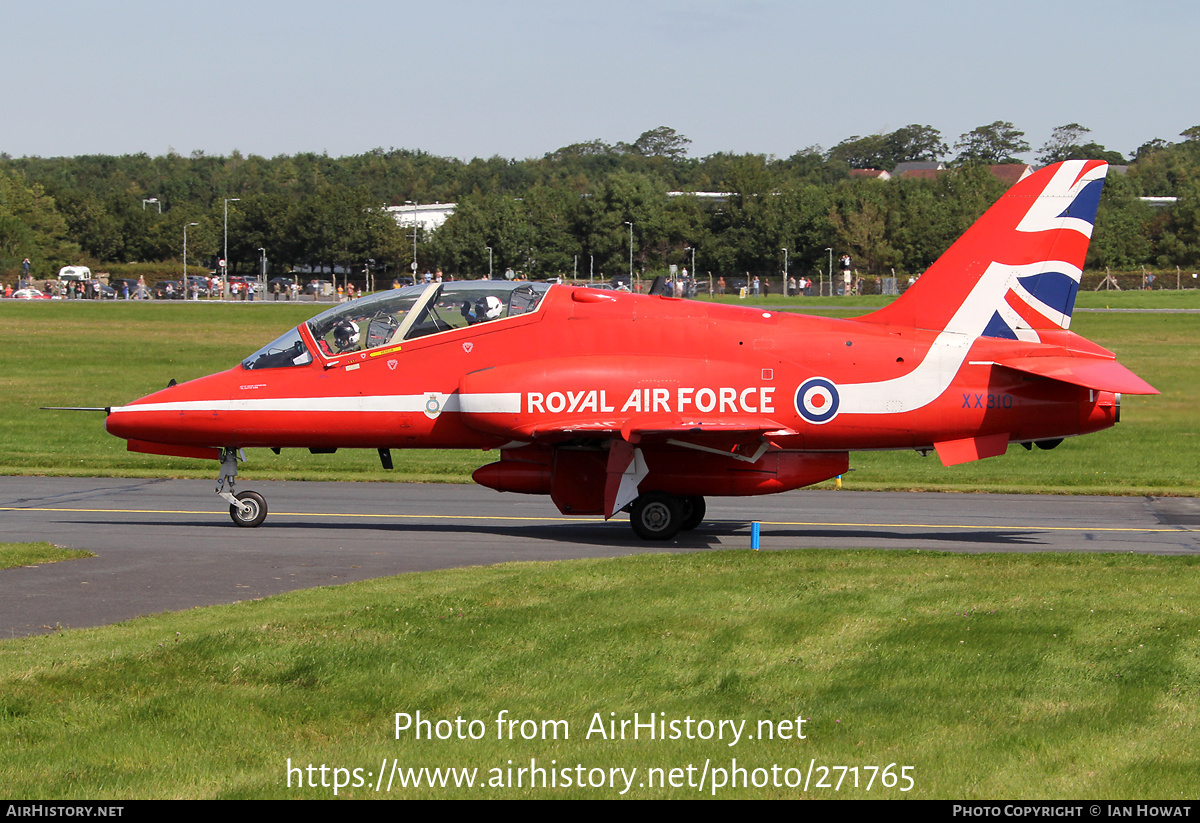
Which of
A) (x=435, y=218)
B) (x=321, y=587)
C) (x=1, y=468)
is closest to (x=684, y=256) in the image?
(x=435, y=218)

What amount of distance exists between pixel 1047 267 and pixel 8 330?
53.8 metres

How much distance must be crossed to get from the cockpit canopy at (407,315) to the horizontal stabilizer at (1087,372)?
6.64 metres

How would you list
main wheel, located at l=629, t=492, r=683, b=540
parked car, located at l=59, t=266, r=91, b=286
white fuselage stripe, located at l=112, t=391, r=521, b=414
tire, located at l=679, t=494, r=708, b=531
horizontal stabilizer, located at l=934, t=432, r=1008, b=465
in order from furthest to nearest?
parked car, located at l=59, t=266, r=91, b=286 → tire, located at l=679, t=494, r=708, b=531 → white fuselage stripe, located at l=112, t=391, r=521, b=414 → main wheel, located at l=629, t=492, r=683, b=540 → horizontal stabilizer, located at l=934, t=432, r=1008, b=465

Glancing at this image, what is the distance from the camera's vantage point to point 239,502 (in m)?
17.5

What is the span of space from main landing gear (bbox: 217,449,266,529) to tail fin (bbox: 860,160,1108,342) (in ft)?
31.6

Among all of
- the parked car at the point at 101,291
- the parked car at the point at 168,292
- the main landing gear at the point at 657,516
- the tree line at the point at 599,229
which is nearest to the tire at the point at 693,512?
the main landing gear at the point at 657,516

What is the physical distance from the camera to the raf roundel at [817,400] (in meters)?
16.3

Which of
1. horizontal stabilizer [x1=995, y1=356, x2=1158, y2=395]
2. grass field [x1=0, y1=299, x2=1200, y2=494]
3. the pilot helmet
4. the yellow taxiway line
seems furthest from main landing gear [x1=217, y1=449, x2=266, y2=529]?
horizontal stabilizer [x1=995, y1=356, x2=1158, y2=395]

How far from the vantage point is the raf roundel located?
16281 mm

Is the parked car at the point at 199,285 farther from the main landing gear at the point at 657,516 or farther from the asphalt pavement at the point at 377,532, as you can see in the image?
the main landing gear at the point at 657,516

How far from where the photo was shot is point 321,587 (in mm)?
12812

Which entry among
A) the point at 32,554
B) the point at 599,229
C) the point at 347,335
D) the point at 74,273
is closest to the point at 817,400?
the point at 347,335

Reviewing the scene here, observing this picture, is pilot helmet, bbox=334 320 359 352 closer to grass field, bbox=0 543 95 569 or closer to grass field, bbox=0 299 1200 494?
grass field, bbox=0 543 95 569

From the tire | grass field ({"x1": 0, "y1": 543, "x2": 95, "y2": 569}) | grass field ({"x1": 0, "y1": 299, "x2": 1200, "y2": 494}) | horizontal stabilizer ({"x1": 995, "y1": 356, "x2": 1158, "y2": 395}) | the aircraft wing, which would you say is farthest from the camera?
grass field ({"x1": 0, "y1": 299, "x2": 1200, "y2": 494})
